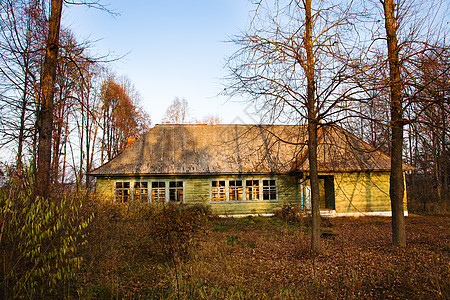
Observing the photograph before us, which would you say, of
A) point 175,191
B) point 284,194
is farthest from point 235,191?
point 175,191

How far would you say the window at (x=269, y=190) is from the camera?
17828 mm

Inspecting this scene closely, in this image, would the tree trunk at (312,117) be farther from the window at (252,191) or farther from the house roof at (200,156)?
the window at (252,191)

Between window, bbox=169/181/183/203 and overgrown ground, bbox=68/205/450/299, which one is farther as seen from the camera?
window, bbox=169/181/183/203

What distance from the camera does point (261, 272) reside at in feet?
20.2

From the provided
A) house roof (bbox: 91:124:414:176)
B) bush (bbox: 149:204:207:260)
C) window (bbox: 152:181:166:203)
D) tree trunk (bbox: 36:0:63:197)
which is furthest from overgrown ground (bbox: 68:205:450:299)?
house roof (bbox: 91:124:414:176)

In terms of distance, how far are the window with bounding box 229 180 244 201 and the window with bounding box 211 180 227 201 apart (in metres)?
0.44

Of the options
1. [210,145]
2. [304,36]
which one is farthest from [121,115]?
[304,36]

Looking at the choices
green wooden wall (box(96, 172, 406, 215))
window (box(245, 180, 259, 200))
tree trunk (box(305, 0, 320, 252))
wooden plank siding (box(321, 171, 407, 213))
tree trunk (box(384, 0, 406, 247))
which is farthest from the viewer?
window (box(245, 180, 259, 200))

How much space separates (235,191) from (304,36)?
12078 mm

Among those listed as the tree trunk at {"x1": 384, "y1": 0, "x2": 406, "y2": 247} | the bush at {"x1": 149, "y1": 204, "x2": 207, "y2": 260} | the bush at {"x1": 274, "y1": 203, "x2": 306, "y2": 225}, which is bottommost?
the bush at {"x1": 274, "y1": 203, "x2": 306, "y2": 225}

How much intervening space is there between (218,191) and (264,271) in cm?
1143

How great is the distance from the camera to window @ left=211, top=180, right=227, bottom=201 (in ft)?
57.5

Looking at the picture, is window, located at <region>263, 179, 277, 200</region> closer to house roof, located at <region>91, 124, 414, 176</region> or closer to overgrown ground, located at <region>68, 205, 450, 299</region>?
house roof, located at <region>91, 124, 414, 176</region>

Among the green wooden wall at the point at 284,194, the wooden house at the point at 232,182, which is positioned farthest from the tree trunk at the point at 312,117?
the green wooden wall at the point at 284,194
